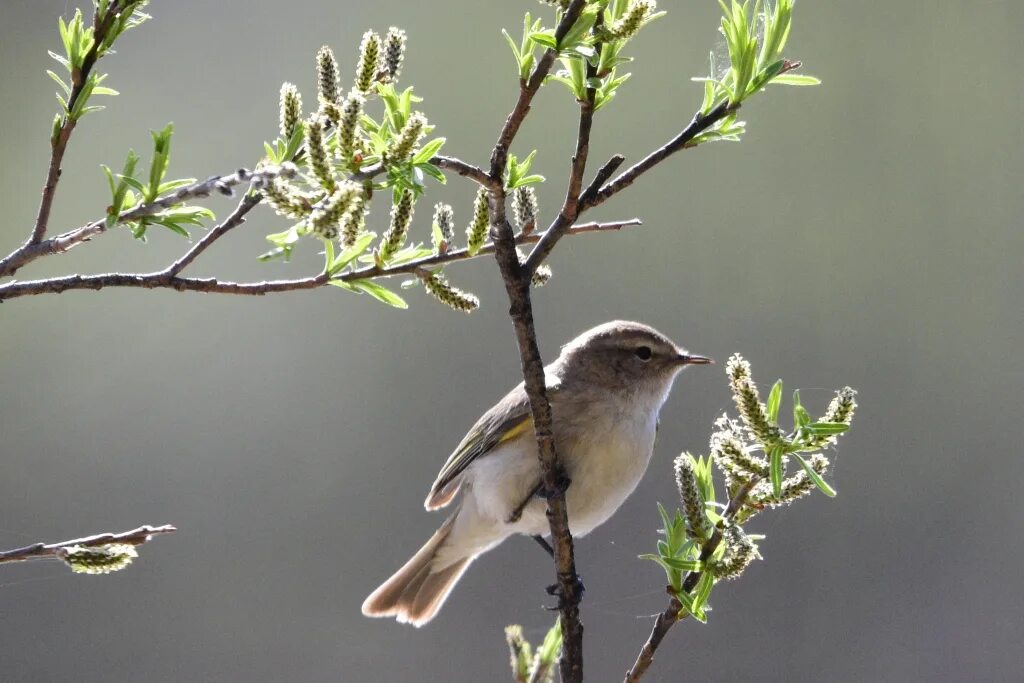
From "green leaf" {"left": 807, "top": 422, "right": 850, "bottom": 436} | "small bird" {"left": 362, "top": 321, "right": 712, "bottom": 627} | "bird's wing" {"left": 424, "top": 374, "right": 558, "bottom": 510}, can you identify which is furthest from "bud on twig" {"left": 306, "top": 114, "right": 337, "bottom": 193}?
"bird's wing" {"left": 424, "top": 374, "right": 558, "bottom": 510}

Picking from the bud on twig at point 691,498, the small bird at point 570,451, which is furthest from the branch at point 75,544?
the small bird at point 570,451

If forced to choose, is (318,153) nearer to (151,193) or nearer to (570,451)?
(151,193)

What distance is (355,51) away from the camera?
873 centimetres

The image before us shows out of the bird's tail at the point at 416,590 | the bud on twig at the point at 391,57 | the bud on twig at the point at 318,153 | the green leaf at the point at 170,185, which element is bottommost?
the bird's tail at the point at 416,590

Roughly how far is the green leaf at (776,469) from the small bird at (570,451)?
1415 mm

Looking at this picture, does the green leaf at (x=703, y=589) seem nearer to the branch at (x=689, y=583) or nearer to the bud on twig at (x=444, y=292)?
the branch at (x=689, y=583)

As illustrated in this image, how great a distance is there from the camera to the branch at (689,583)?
63.9 inches

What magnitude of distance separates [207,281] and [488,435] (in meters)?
1.84

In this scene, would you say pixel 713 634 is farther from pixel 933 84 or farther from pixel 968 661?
pixel 933 84

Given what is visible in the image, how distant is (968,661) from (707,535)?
6.26 metres

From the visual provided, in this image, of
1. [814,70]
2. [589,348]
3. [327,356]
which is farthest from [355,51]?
[589,348]

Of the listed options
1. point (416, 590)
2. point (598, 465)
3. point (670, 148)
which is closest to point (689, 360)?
point (598, 465)

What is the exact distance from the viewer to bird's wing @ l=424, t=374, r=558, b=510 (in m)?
3.14

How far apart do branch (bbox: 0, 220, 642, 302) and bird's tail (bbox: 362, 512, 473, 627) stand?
2.16 metres
